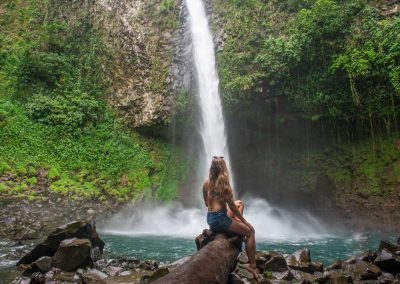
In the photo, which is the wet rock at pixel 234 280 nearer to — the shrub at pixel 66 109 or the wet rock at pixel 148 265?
the wet rock at pixel 148 265

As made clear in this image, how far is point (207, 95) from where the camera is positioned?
19.1 metres

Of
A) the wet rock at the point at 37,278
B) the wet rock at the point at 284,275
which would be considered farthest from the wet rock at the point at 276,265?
the wet rock at the point at 37,278

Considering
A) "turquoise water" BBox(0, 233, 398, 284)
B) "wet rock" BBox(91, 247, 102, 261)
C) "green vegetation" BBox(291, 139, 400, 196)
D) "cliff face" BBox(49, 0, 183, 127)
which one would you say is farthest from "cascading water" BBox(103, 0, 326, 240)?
"wet rock" BBox(91, 247, 102, 261)

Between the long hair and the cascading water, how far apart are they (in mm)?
7794

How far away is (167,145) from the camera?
19719 mm

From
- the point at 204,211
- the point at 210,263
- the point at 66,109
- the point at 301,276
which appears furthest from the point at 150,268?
the point at 66,109

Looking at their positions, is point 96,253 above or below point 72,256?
below

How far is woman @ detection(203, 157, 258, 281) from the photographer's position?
569 cm

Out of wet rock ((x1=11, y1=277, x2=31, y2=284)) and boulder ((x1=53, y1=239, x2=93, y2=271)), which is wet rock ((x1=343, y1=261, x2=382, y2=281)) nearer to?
boulder ((x1=53, y1=239, x2=93, y2=271))

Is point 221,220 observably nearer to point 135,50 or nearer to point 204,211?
point 204,211

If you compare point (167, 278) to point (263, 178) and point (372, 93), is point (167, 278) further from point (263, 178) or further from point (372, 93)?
point (263, 178)

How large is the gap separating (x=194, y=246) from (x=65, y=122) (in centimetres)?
1036

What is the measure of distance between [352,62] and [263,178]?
708 centimetres

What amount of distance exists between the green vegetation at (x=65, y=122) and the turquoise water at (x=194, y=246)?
4.70 meters
